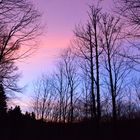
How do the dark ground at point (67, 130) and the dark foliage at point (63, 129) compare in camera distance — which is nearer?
the dark ground at point (67, 130)

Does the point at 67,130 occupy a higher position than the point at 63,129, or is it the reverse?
the point at 63,129

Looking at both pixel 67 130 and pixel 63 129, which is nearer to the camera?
pixel 67 130

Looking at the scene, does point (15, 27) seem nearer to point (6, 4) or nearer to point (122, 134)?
point (6, 4)

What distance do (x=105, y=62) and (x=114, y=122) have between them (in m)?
5.52

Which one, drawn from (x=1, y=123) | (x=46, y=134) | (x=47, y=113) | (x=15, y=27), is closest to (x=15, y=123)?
(x=1, y=123)

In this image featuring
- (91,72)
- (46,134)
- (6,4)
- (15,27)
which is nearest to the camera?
(6,4)

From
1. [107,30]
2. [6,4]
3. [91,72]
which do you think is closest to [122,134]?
[91,72]

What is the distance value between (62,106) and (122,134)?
2416 cm

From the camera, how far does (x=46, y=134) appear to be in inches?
995

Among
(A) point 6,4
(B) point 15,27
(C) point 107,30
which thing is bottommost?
(A) point 6,4

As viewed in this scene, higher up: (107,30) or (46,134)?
(107,30)

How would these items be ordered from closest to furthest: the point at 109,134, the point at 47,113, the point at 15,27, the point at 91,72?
the point at 15,27
the point at 109,134
the point at 91,72
the point at 47,113

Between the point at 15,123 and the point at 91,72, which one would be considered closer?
the point at 91,72

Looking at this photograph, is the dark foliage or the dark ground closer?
the dark ground
